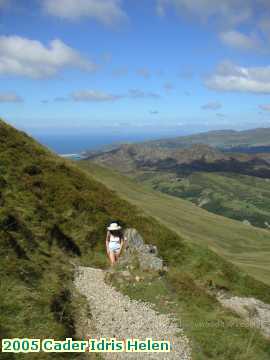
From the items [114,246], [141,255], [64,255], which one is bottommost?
[64,255]

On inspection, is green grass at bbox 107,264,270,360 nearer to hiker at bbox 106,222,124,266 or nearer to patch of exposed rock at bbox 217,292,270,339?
hiker at bbox 106,222,124,266

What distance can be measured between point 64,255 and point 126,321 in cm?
927

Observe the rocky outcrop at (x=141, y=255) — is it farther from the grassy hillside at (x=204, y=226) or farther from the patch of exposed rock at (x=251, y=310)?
the grassy hillside at (x=204, y=226)

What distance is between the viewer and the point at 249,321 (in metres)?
27.8

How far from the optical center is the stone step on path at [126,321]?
65.4 ft

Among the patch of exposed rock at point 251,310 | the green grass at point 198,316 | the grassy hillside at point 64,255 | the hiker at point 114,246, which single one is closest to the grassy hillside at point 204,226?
the grassy hillside at point 64,255

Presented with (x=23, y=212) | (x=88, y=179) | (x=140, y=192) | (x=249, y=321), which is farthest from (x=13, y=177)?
(x=140, y=192)

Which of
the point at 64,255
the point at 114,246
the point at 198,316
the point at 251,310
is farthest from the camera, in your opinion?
the point at 251,310

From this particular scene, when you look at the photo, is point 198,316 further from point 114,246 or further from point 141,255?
point 114,246

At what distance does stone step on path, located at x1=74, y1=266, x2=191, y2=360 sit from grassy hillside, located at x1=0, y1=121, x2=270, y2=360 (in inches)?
39.1

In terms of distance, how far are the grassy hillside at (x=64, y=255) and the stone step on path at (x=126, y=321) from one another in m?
0.99

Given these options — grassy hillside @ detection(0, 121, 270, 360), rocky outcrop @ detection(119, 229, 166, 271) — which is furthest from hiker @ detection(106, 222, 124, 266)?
grassy hillside @ detection(0, 121, 270, 360)

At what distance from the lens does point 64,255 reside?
29.5 m

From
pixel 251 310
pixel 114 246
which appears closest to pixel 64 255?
pixel 114 246
